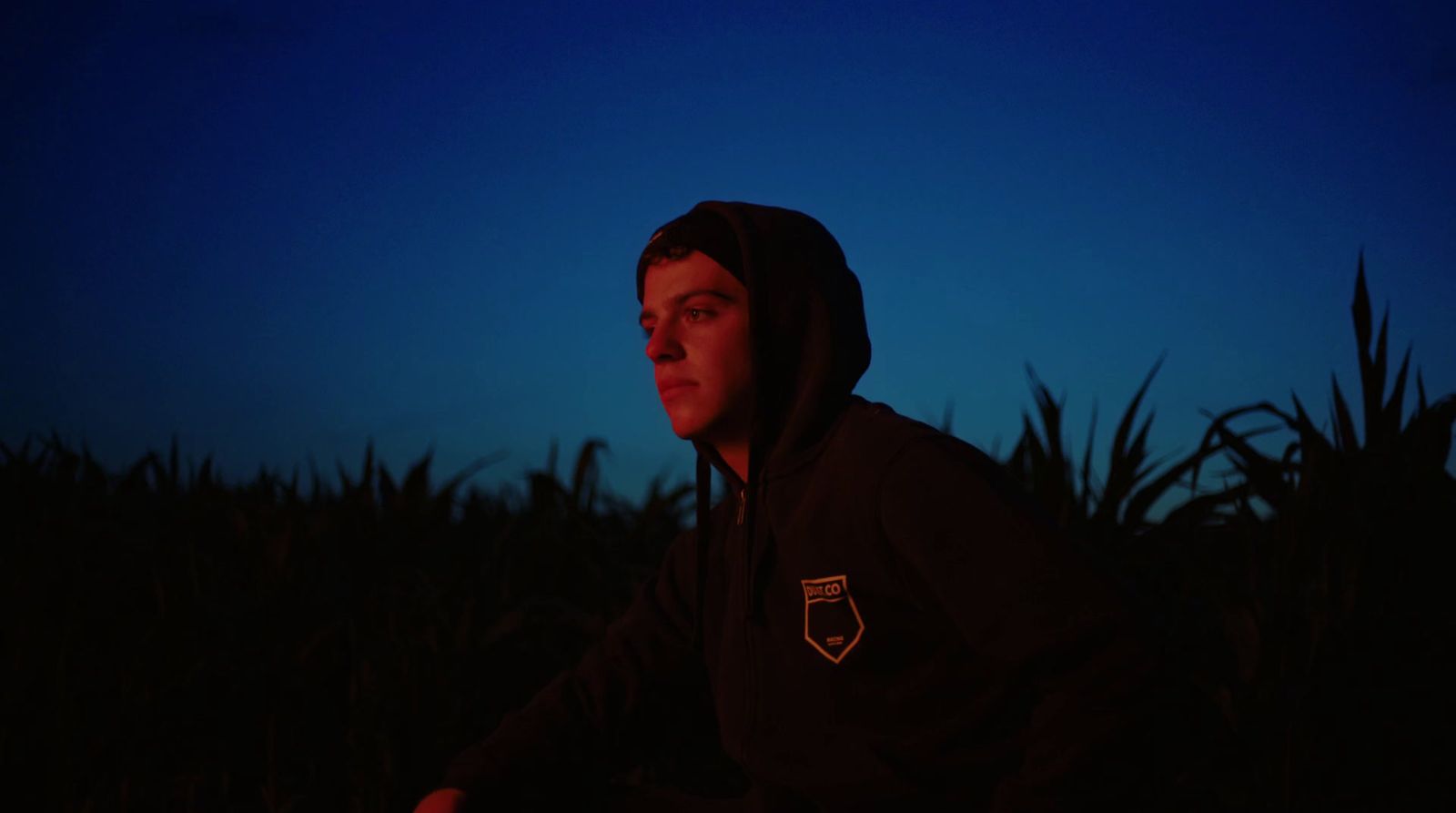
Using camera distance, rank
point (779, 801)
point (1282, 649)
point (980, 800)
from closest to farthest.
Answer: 1. point (980, 800)
2. point (779, 801)
3. point (1282, 649)

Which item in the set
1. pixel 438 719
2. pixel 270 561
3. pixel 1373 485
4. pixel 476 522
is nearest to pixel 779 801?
pixel 438 719

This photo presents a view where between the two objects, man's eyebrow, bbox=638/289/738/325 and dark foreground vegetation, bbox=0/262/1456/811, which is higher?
man's eyebrow, bbox=638/289/738/325

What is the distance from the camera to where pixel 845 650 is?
1578 millimetres

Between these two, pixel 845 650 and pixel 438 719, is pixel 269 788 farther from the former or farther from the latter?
pixel 845 650

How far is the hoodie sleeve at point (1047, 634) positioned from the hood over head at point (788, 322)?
0.45 m

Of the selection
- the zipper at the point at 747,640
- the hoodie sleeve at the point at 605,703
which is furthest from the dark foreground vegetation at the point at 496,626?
the zipper at the point at 747,640

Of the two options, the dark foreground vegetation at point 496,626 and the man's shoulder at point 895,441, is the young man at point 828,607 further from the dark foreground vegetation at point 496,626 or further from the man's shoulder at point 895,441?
the dark foreground vegetation at point 496,626

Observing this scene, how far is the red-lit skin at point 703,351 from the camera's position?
190cm

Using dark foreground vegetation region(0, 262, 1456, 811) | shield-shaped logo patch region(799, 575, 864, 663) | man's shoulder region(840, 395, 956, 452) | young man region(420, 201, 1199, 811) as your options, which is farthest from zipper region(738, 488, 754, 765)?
dark foreground vegetation region(0, 262, 1456, 811)

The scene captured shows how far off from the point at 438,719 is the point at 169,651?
1.11 meters

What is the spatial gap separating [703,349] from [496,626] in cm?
166

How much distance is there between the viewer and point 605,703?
6.92 feet

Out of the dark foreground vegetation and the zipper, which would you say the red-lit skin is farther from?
the dark foreground vegetation

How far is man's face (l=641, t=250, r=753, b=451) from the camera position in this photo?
6.24 feet
